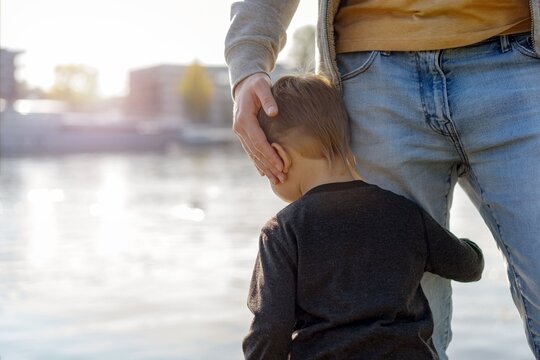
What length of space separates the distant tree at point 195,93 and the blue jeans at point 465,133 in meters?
69.8

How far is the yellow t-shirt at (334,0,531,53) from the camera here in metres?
2.12

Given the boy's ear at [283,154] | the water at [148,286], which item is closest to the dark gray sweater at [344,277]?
the boy's ear at [283,154]

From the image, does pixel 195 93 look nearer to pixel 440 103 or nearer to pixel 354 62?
pixel 354 62

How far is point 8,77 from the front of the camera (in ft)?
171

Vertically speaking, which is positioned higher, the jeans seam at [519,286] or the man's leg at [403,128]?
the man's leg at [403,128]

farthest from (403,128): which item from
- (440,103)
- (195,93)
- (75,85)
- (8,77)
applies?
(75,85)

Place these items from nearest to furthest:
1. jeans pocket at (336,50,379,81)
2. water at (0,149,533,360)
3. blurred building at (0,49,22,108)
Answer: jeans pocket at (336,50,379,81), water at (0,149,533,360), blurred building at (0,49,22,108)

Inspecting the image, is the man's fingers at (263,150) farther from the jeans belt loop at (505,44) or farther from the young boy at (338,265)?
the jeans belt loop at (505,44)

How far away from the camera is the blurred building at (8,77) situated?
50906mm

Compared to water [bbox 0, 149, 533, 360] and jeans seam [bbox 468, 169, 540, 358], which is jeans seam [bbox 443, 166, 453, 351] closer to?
jeans seam [bbox 468, 169, 540, 358]

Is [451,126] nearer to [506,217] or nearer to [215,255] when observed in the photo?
[506,217]

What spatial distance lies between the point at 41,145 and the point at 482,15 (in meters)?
43.4

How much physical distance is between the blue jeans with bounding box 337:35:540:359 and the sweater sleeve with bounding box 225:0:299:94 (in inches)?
8.3

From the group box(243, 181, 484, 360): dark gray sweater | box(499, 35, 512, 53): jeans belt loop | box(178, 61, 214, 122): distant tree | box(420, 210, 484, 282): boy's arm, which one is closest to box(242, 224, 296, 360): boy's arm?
box(243, 181, 484, 360): dark gray sweater
